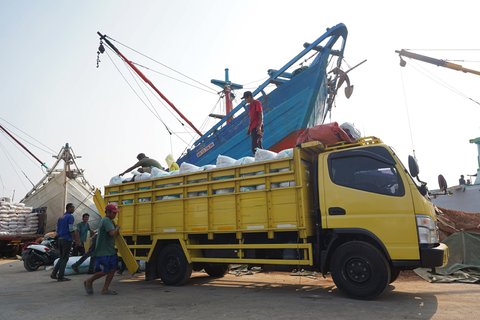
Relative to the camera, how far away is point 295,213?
6.25 meters

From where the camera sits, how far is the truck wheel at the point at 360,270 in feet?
18.0

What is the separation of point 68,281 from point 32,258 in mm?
3760

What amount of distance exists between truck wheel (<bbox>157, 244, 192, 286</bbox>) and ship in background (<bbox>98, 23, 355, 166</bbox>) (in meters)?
6.49

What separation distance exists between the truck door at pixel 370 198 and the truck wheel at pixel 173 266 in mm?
3084

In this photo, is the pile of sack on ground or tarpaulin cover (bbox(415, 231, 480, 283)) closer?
tarpaulin cover (bbox(415, 231, 480, 283))

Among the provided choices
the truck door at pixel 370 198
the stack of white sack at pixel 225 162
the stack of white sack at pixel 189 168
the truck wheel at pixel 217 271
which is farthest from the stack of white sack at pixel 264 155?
the truck wheel at pixel 217 271

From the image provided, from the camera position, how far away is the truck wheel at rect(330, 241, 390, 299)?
5484 millimetres

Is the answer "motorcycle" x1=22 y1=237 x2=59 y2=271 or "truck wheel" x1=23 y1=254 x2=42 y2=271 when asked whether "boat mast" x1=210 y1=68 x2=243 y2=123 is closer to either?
"motorcycle" x1=22 y1=237 x2=59 y2=271

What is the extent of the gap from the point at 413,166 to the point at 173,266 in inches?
194

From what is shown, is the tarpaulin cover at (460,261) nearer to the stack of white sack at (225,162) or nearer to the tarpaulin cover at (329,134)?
the tarpaulin cover at (329,134)

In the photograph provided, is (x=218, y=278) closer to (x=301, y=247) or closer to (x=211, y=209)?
(x=211, y=209)

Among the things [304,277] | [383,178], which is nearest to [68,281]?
[304,277]

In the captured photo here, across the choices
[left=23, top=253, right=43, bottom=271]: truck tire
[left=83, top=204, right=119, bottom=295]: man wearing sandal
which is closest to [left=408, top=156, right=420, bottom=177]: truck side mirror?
[left=83, top=204, right=119, bottom=295]: man wearing sandal

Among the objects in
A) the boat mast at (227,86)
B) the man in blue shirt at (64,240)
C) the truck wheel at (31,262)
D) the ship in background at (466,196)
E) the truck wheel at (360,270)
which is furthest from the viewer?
the boat mast at (227,86)
